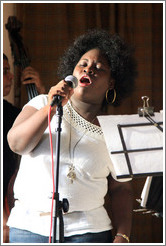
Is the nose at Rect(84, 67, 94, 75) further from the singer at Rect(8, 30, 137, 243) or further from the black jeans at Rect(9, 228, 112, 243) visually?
the black jeans at Rect(9, 228, 112, 243)

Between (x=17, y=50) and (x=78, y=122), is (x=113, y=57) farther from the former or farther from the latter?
(x=17, y=50)

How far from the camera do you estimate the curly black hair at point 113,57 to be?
1775 mm

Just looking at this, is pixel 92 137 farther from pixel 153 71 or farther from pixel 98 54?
pixel 153 71

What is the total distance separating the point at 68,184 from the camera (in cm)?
142

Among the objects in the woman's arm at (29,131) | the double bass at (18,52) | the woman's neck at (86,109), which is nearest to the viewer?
→ the woman's arm at (29,131)

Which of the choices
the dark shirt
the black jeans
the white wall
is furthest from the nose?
the white wall

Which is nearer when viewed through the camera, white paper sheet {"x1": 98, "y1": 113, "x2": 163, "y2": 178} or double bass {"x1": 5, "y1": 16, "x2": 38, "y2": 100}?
white paper sheet {"x1": 98, "y1": 113, "x2": 163, "y2": 178}

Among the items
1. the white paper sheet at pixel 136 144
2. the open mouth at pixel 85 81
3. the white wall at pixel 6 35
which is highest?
the white wall at pixel 6 35

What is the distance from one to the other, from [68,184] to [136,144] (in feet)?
1.18

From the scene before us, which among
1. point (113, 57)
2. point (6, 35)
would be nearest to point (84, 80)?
point (113, 57)

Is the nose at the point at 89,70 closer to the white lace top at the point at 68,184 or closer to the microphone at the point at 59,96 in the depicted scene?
the white lace top at the point at 68,184

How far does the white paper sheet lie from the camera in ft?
3.84

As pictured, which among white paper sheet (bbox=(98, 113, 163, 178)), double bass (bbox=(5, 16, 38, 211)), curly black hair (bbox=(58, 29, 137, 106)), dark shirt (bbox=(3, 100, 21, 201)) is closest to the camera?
white paper sheet (bbox=(98, 113, 163, 178))

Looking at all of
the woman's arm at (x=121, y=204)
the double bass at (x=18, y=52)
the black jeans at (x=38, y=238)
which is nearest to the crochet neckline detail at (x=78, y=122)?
the woman's arm at (x=121, y=204)
